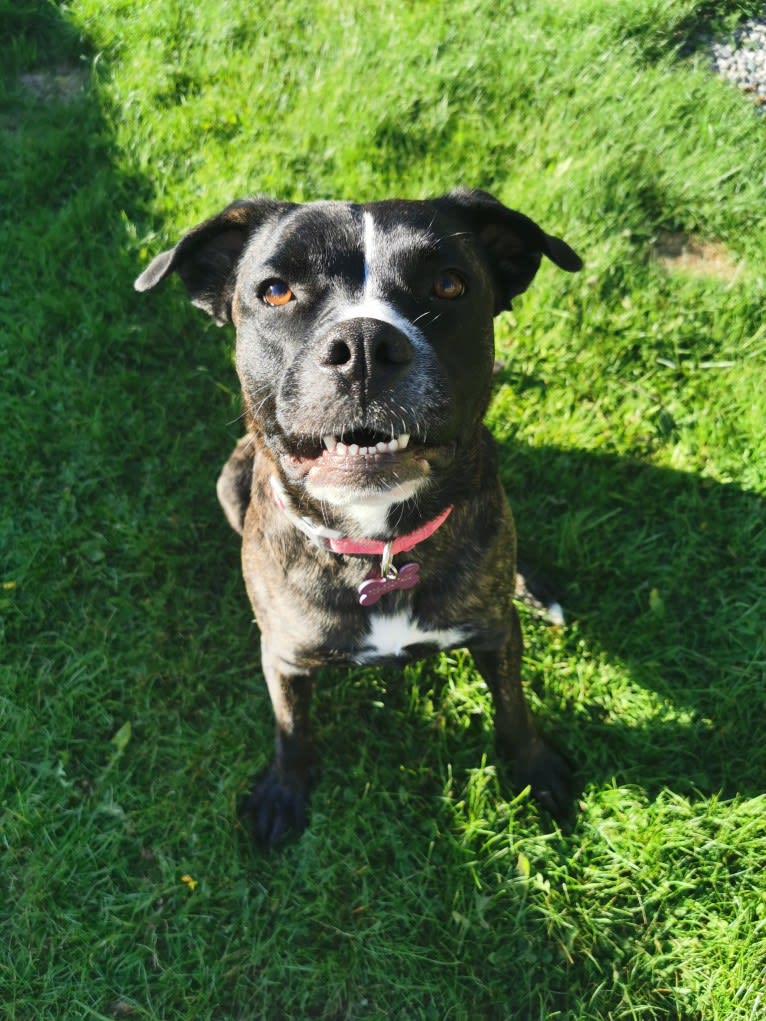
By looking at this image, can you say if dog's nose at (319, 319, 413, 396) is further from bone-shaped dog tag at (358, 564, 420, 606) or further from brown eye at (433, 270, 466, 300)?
bone-shaped dog tag at (358, 564, 420, 606)

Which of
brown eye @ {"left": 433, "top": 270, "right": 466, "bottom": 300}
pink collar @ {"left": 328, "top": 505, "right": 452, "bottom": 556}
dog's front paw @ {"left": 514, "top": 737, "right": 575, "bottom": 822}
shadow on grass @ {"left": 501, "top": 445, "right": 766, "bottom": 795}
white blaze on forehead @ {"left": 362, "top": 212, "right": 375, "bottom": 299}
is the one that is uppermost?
white blaze on forehead @ {"left": 362, "top": 212, "right": 375, "bottom": 299}

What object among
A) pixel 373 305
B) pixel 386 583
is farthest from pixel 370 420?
pixel 386 583

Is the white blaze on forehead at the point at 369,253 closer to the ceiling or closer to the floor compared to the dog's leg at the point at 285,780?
closer to the ceiling

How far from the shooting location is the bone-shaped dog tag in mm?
2562

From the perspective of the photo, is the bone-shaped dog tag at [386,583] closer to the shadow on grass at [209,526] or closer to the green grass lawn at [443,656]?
the green grass lawn at [443,656]

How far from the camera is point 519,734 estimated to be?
→ 3135 mm

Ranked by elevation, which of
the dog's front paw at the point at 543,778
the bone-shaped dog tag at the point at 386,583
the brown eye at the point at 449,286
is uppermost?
the brown eye at the point at 449,286

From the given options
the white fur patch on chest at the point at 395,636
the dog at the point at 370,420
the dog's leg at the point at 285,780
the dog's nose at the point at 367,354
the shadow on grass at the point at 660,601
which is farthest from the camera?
the shadow on grass at the point at 660,601

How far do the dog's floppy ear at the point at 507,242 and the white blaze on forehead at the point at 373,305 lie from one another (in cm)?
40

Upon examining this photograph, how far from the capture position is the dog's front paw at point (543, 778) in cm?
321

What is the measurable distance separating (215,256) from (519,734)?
1.95 meters

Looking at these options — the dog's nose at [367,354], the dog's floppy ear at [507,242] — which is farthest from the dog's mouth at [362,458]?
the dog's floppy ear at [507,242]

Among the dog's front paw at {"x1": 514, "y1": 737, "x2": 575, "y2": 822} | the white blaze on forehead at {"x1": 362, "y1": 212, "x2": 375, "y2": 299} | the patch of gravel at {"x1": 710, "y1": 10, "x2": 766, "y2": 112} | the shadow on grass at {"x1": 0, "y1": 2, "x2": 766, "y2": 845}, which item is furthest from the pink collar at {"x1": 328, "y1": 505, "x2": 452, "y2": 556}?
the patch of gravel at {"x1": 710, "y1": 10, "x2": 766, "y2": 112}

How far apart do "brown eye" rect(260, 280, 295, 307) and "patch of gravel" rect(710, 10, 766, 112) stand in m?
3.34
